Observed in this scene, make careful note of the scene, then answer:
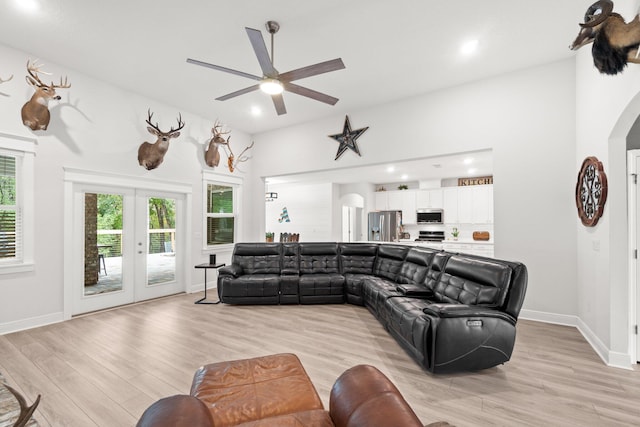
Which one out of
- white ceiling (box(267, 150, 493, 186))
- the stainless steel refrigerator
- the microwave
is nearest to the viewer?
white ceiling (box(267, 150, 493, 186))

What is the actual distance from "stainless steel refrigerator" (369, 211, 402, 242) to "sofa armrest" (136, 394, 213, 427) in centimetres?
836

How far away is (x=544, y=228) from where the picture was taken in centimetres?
404

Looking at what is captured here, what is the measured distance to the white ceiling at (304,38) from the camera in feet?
9.90

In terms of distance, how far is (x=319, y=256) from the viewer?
549 centimetres

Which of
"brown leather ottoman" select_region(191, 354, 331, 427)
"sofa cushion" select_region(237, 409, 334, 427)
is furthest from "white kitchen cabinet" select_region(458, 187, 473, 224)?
"sofa cushion" select_region(237, 409, 334, 427)

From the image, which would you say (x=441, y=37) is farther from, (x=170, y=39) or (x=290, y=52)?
(x=170, y=39)

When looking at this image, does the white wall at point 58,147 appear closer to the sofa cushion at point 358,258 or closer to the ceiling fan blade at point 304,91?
the ceiling fan blade at point 304,91

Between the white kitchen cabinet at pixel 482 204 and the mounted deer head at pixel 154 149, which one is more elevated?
the mounted deer head at pixel 154 149

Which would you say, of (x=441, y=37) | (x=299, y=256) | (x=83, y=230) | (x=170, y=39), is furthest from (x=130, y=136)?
(x=441, y=37)

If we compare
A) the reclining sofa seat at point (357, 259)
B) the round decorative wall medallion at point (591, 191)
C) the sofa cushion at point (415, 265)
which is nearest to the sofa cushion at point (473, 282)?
the sofa cushion at point (415, 265)

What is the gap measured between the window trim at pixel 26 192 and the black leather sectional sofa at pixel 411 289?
2.44 meters

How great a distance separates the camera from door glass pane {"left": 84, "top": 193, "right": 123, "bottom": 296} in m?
4.49

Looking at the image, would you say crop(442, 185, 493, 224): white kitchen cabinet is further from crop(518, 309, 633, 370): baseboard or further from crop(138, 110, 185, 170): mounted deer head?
crop(138, 110, 185, 170): mounted deer head

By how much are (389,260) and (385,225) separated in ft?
14.2
